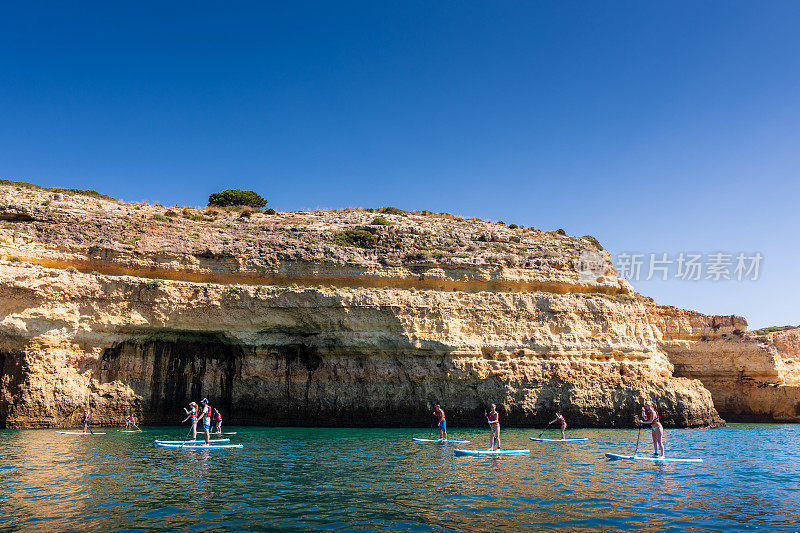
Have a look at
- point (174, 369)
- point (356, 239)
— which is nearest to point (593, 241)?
point (356, 239)

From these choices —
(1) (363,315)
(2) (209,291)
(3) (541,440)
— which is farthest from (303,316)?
(3) (541,440)

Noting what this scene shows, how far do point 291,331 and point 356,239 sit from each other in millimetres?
8660

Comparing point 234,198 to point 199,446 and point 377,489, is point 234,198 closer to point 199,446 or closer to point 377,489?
point 199,446

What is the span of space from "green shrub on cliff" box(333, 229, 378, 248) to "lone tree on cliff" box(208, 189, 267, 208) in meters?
23.0

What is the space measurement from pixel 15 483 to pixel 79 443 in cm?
999

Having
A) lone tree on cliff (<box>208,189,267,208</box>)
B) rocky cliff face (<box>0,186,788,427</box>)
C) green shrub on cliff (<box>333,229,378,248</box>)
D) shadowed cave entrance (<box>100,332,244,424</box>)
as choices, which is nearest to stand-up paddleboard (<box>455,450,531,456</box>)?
rocky cliff face (<box>0,186,788,427</box>)

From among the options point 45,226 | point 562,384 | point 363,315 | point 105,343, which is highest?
point 45,226

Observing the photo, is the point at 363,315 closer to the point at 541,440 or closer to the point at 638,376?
the point at 541,440

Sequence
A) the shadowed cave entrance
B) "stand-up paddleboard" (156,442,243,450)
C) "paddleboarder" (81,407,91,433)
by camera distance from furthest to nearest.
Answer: the shadowed cave entrance, "paddleboarder" (81,407,91,433), "stand-up paddleboard" (156,442,243,450)

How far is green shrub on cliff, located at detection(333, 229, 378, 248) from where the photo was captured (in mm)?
38375

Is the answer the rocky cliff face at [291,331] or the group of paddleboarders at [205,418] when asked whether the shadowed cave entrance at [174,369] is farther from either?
the group of paddleboarders at [205,418]

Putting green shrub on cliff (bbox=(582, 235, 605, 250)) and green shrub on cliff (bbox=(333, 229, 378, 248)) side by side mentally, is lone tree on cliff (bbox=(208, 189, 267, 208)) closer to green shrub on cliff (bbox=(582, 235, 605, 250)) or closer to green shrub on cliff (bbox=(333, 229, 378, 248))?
green shrub on cliff (bbox=(333, 229, 378, 248))

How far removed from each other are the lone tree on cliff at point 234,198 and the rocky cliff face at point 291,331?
19.6 m

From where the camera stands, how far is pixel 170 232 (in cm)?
3600
